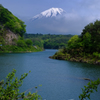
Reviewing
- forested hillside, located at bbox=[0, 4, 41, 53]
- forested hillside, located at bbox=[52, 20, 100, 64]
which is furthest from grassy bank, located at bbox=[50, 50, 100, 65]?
forested hillside, located at bbox=[0, 4, 41, 53]

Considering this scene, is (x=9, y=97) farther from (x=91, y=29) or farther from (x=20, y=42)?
(x=20, y=42)

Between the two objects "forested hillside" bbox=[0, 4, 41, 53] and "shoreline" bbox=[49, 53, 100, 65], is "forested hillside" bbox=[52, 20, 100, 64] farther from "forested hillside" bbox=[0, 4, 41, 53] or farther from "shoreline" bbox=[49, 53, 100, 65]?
"forested hillside" bbox=[0, 4, 41, 53]

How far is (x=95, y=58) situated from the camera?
1956 inches

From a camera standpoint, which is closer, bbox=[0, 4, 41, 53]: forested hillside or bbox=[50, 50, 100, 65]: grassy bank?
bbox=[50, 50, 100, 65]: grassy bank

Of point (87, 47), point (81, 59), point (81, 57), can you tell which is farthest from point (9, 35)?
point (81, 59)

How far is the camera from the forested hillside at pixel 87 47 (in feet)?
168

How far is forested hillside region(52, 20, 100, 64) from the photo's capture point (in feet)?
168

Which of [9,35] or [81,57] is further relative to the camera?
[9,35]

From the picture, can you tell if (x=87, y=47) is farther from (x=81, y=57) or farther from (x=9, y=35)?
(x=9, y=35)

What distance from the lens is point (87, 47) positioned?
55.8 metres

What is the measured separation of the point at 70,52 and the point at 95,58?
12963 millimetres

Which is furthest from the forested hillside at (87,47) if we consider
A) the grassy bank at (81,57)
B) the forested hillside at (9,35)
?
the forested hillside at (9,35)

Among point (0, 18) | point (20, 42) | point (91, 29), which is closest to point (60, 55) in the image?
point (91, 29)

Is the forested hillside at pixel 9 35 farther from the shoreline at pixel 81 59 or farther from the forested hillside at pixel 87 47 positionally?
the forested hillside at pixel 87 47
